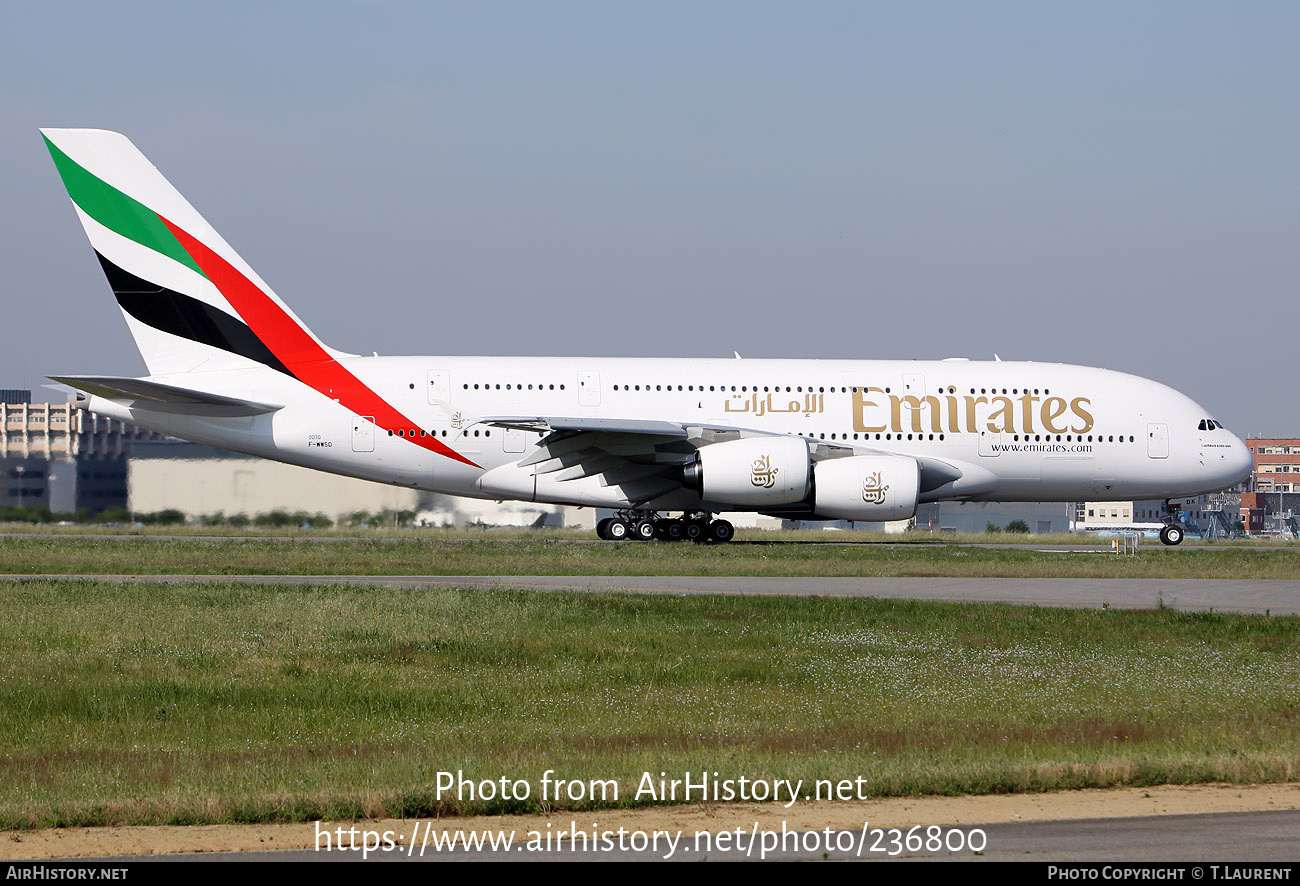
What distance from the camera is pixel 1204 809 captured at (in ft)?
28.0

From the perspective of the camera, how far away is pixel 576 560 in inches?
1032

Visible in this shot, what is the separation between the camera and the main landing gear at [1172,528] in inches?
1411

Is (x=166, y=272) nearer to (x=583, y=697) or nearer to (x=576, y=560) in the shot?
(x=576, y=560)

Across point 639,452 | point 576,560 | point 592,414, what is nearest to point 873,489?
point 639,452

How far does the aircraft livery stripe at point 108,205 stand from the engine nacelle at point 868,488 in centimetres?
1600

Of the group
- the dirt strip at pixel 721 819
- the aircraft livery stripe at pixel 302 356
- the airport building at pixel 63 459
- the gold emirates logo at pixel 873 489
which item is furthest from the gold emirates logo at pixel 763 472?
the dirt strip at pixel 721 819

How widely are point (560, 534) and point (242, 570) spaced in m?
13.6

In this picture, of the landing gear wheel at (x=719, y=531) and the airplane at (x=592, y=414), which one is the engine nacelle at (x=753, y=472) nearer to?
the airplane at (x=592, y=414)

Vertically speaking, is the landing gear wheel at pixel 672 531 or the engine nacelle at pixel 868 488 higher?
the engine nacelle at pixel 868 488

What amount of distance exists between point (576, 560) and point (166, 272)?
1208cm

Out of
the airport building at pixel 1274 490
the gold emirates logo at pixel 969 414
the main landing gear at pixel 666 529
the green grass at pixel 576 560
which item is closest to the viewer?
the green grass at pixel 576 560

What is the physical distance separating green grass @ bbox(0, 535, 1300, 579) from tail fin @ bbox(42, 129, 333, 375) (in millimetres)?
4376

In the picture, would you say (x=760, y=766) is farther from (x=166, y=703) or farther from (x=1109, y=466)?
(x=1109, y=466)

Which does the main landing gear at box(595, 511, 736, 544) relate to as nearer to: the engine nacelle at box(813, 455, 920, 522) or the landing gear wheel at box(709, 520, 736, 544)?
the landing gear wheel at box(709, 520, 736, 544)
